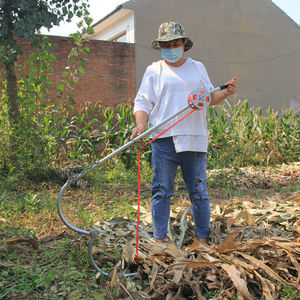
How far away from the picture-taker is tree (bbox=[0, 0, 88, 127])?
4.88 m

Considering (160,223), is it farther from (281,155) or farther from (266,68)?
(266,68)

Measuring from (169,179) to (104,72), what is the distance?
7483mm

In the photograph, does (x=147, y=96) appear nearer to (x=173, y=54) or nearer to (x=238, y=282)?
(x=173, y=54)

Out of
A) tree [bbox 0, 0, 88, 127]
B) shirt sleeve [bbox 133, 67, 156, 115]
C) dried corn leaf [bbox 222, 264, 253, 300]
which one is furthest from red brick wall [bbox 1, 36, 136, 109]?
dried corn leaf [bbox 222, 264, 253, 300]

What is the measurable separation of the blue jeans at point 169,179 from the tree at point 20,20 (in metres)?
3.01

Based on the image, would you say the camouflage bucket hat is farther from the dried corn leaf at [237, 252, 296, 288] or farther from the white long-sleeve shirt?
the dried corn leaf at [237, 252, 296, 288]

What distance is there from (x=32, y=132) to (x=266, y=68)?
34.8ft

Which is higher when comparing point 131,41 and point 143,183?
point 131,41

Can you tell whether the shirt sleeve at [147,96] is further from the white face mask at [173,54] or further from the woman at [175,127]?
the white face mask at [173,54]

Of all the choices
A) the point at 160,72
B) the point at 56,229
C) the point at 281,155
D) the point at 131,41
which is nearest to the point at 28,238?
the point at 56,229

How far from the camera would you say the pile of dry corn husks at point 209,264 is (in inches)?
86.0

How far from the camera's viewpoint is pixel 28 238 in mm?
2797

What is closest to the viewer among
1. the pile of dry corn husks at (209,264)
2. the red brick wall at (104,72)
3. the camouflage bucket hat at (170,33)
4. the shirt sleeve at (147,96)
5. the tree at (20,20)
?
the pile of dry corn husks at (209,264)

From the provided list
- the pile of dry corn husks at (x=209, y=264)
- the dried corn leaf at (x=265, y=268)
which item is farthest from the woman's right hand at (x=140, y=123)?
the dried corn leaf at (x=265, y=268)
